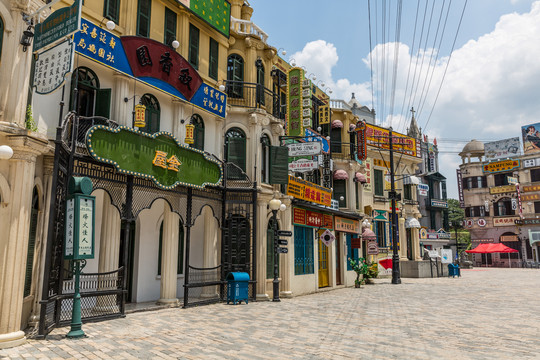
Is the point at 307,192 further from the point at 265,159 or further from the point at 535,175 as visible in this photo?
the point at 535,175

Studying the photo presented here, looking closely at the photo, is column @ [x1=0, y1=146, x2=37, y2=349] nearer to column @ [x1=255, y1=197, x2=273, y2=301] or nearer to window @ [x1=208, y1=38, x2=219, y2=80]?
window @ [x1=208, y1=38, x2=219, y2=80]

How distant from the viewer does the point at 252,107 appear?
57.7 ft

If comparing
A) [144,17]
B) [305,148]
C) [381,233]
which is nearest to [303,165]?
[305,148]

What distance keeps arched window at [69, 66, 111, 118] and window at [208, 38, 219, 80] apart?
537 cm

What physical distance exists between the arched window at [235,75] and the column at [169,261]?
20.6ft

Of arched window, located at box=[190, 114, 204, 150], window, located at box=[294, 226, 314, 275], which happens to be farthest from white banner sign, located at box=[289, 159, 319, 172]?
arched window, located at box=[190, 114, 204, 150]

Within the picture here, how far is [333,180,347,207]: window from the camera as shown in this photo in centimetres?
2659

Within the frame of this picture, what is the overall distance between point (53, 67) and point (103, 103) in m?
3.16

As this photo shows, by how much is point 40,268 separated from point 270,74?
42.9 ft

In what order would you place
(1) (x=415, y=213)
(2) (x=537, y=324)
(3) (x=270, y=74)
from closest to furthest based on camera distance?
1. (2) (x=537, y=324)
2. (3) (x=270, y=74)
3. (1) (x=415, y=213)

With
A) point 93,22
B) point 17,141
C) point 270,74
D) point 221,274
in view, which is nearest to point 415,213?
point 270,74

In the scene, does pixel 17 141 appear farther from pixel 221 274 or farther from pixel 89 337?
pixel 221 274

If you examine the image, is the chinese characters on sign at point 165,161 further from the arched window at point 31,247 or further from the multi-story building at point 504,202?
the multi-story building at point 504,202

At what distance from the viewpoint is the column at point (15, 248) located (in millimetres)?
7938
